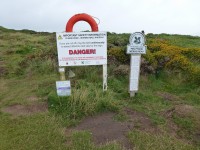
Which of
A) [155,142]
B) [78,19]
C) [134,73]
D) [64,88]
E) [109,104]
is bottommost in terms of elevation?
[155,142]

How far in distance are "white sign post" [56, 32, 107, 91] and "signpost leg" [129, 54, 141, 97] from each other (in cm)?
Answer: 77

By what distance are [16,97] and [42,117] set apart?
5.71 feet

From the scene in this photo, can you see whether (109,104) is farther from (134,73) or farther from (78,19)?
(78,19)

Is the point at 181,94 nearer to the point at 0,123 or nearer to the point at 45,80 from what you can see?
the point at 45,80

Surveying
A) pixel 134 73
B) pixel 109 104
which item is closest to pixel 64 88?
pixel 109 104

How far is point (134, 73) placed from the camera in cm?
662

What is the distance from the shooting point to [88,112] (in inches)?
220

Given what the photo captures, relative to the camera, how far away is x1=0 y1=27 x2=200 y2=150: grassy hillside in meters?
4.58

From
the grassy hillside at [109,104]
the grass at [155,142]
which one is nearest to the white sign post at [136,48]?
the grassy hillside at [109,104]

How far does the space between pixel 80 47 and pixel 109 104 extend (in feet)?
5.37

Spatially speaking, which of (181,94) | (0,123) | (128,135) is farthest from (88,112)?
(181,94)

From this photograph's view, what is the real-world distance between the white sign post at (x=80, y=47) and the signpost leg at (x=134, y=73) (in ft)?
2.52

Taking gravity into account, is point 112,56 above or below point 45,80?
above

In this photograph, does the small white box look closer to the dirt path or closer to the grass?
the dirt path
